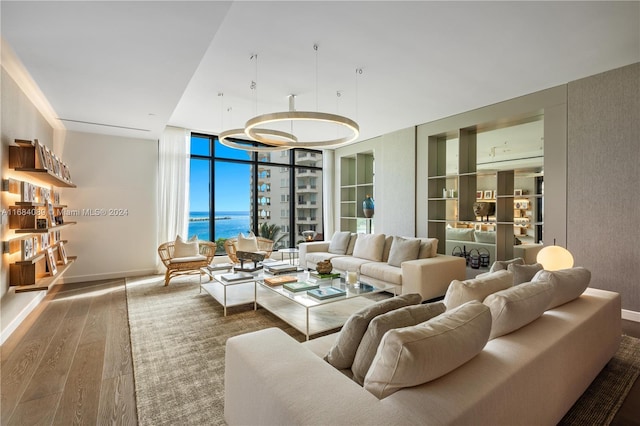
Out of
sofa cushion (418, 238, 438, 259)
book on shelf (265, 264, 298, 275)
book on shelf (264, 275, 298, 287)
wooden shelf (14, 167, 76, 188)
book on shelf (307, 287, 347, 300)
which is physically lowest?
book on shelf (307, 287, 347, 300)

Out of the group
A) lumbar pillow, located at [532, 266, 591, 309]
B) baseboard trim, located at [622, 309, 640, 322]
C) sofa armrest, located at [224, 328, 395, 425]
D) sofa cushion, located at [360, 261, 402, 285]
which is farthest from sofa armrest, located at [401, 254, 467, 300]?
sofa armrest, located at [224, 328, 395, 425]

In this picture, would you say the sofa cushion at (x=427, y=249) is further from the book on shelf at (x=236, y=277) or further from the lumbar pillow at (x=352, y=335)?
the lumbar pillow at (x=352, y=335)

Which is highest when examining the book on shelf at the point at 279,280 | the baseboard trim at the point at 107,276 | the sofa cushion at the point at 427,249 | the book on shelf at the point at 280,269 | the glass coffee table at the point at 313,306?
the sofa cushion at the point at 427,249

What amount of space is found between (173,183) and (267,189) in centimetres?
206

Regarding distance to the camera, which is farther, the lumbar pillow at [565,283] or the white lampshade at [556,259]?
the white lampshade at [556,259]

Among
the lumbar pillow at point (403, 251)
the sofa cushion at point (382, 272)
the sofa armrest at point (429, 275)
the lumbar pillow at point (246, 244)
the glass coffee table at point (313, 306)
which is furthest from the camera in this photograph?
the lumbar pillow at point (246, 244)

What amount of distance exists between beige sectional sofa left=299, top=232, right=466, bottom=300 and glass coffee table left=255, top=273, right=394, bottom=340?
366 mm

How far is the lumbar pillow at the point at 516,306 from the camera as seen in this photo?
5.03 ft

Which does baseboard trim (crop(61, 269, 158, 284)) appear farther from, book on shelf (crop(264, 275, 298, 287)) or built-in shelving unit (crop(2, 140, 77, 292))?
book on shelf (crop(264, 275, 298, 287))

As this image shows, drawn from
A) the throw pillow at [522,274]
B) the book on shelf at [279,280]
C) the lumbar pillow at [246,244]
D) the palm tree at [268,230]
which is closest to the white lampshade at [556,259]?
the throw pillow at [522,274]

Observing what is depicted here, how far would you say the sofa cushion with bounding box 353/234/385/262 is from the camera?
4965mm

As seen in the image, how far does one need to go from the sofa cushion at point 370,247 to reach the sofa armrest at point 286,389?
3.50m

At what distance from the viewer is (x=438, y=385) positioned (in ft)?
3.72

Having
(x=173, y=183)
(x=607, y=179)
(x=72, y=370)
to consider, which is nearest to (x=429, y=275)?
(x=607, y=179)
